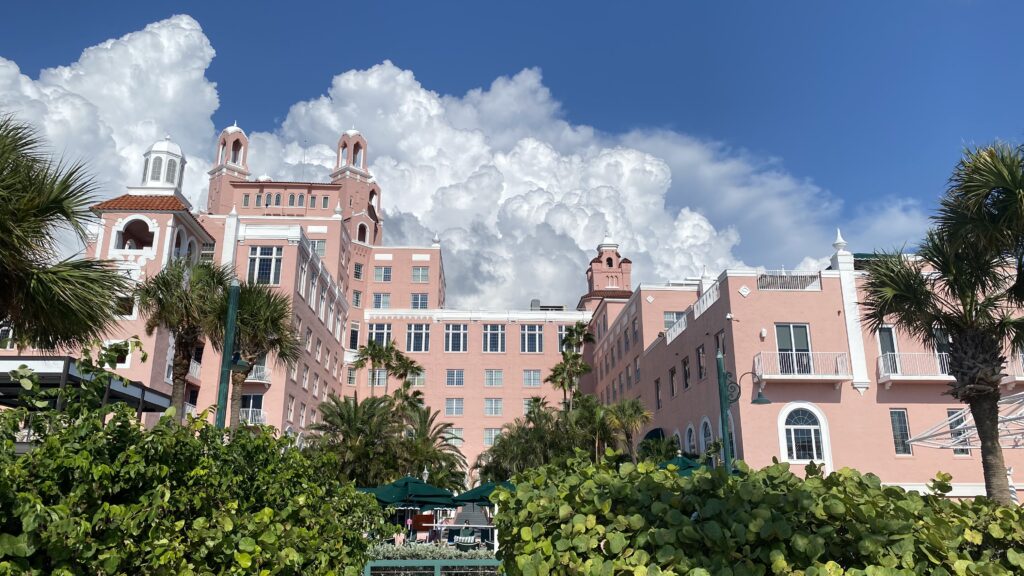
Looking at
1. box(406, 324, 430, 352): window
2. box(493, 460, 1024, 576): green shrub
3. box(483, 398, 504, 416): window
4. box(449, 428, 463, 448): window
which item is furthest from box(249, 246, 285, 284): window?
box(493, 460, 1024, 576): green shrub

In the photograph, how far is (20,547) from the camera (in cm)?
295

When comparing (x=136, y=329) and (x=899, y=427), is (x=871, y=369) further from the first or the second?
(x=136, y=329)

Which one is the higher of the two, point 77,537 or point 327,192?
point 327,192

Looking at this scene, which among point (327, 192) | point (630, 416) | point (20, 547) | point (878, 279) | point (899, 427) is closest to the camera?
point (20, 547)

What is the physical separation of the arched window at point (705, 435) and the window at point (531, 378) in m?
32.6

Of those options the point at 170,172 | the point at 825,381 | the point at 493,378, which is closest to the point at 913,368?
the point at 825,381

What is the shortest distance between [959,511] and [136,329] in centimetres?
3616

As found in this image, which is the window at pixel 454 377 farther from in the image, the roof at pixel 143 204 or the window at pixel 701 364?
the window at pixel 701 364

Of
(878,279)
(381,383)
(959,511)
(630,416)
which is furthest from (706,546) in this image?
(381,383)

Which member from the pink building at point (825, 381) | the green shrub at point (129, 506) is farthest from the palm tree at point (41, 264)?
the pink building at point (825, 381)

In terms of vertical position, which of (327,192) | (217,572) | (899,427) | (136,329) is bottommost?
(217,572)

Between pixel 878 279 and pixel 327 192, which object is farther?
pixel 327 192

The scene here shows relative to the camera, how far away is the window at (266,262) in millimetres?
43156

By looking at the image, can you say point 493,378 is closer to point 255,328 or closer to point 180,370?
point 255,328
